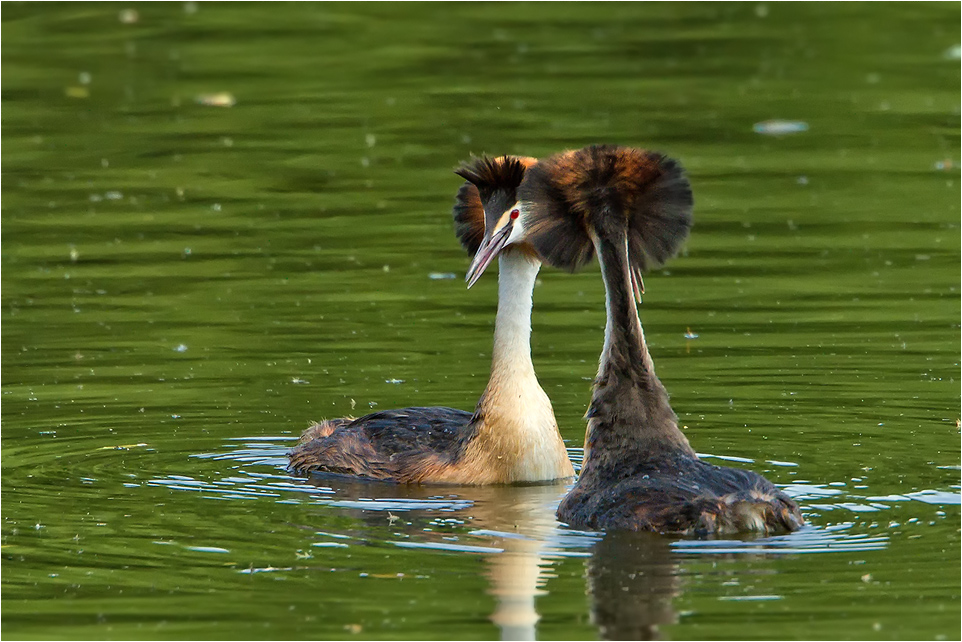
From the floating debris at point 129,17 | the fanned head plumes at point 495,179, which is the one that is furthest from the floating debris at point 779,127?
the fanned head plumes at point 495,179

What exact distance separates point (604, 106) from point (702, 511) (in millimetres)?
13023

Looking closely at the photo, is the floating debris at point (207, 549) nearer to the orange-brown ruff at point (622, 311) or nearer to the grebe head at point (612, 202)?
the orange-brown ruff at point (622, 311)

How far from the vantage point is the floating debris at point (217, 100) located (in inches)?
912

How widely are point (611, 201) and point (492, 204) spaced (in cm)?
166

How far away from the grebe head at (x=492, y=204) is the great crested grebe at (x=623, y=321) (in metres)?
1.00

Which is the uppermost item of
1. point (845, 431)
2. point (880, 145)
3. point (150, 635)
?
point (880, 145)

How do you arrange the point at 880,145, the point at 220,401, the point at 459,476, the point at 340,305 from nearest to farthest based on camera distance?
1. the point at 459,476
2. the point at 220,401
3. the point at 340,305
4. the point at 880,145

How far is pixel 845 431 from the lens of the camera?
1157cm

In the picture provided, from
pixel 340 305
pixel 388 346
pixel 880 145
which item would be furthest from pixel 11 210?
pixel 880 145

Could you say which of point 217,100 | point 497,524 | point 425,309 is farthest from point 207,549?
point 217,100

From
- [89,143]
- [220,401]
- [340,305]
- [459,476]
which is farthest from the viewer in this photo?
[89,143]

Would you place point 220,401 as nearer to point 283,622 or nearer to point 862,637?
point 283,622

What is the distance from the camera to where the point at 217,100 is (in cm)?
2323

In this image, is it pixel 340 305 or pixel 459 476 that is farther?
pixel 340 305
